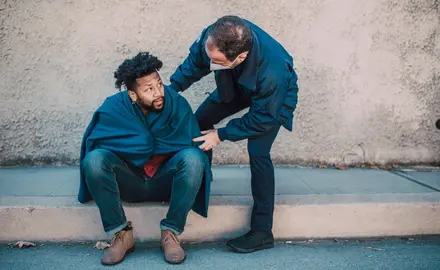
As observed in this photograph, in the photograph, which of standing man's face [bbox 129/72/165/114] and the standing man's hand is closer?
standing man's face [bbox 129/72/165/114]

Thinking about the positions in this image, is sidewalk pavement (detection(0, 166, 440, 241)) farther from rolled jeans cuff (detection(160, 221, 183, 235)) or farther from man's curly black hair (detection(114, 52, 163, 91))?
man's curly black hair (detection(114, 52, 163, 91))

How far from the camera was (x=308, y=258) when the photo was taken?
267cm

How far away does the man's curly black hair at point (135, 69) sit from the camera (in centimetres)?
254

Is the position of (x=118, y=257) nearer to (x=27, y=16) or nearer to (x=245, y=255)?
(x=245, y=255)

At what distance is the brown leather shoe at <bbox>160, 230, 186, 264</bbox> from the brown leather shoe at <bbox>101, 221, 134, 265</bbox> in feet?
0.67

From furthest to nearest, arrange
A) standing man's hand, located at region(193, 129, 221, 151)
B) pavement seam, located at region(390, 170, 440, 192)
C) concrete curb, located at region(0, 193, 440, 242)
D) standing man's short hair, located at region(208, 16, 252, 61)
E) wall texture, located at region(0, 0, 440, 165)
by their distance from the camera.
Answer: wall texture, located at region(0, 0, 440, 165), pavement seam, located at region(390, 170, 440, 192), concrete curb, located at region(0, 193, 440, 242), standing man's hand, located at region(193, 129, 221, 151), standing man's short hair, located at region(208, 16, 252, 61)

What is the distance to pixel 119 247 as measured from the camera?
2.56 meters

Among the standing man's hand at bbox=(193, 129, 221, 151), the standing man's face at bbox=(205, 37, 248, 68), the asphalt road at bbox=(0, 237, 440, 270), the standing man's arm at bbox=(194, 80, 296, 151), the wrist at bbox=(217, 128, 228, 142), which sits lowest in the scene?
the asphalt road at bbox=(0, 237, 440, 270)

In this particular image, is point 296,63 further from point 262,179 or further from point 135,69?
point 135,69

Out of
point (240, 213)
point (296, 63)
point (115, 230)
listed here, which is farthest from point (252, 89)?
point (296, 63)

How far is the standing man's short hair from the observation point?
2.30m

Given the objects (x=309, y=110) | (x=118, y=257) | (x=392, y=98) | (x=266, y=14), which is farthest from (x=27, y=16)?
(x=392, y=98)

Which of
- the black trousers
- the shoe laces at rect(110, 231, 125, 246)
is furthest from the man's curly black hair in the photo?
the shoe laces at rect(110, 231, 125, 246)

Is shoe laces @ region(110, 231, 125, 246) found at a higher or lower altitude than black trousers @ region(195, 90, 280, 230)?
lower
